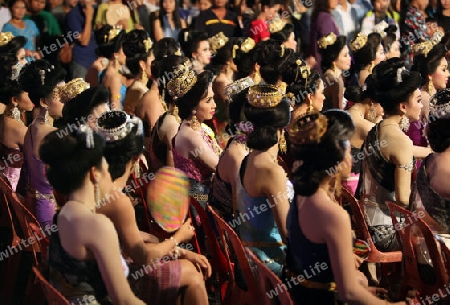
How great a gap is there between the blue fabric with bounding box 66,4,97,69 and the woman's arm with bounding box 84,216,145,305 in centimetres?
681

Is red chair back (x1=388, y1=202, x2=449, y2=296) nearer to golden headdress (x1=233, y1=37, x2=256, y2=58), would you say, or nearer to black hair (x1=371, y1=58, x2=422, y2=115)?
black hair (x1=371, y1=58, x2=422, y2=115)

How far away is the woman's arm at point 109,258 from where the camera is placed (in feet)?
8.67

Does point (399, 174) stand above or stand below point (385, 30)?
above

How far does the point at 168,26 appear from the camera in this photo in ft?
31.6

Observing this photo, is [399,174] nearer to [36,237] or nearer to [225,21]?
[36,237]

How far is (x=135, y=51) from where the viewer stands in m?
7.13

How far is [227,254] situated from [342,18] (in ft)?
22.6

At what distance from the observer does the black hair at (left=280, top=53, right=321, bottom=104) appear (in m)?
5.35

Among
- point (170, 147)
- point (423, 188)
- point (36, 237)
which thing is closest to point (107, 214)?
point (36, 237)

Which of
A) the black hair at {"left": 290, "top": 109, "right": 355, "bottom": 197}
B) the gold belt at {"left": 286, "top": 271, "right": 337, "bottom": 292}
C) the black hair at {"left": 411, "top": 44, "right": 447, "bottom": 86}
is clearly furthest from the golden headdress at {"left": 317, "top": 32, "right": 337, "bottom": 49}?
the gold belt at {"left": 286, "top": 271, "right": 337, "bottom": 292}

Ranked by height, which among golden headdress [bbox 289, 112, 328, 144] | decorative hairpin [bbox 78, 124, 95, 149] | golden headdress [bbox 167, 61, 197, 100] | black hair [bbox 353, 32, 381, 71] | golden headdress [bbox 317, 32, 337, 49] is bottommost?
black hair [bbox 353, 32, 381, 71]

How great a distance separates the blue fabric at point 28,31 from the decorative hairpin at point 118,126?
5807mm

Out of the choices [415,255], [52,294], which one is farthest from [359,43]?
[52,294]

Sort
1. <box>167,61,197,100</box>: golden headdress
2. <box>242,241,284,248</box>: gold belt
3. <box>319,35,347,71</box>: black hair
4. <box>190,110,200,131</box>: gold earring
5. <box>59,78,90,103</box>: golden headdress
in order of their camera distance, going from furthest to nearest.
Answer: <box>319,35,347,71</box>: black hair
<box>59,78,90,103</box>: golden headdress
<box>167,61,197,100</box>: golden headdress
<box>190,110,200,131</box>: gold earring
<box>242,241,284,248</box>: gold belt
